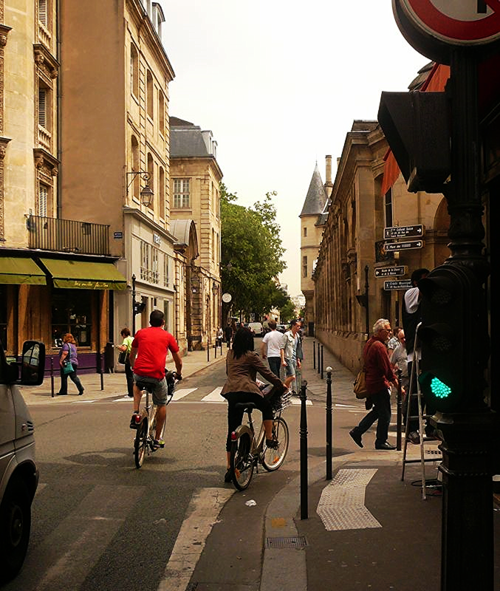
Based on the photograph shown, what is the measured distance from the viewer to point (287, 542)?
5.43 meters

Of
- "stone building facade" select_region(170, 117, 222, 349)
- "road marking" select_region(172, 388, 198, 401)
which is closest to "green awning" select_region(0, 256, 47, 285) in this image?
"road marking" select_region(172, 388, 198, 401)

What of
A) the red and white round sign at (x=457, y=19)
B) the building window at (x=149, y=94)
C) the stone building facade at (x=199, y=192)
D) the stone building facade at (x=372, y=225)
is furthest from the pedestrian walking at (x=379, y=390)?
→ the stone building facade at (x=199, y=192)

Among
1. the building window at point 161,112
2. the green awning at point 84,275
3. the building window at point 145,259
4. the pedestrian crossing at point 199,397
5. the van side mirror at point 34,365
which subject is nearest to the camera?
the van side mirror at point 34,365

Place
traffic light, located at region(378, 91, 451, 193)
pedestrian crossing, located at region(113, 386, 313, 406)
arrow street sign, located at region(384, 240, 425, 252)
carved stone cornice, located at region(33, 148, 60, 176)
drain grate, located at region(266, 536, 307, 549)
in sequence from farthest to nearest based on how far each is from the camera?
carved stone cornice, located at region(33, 148, 60, 176) < pedestrian crossing, located at region(113, 386, 313, 406) < arrow street sign, located at region(384, 240, 425, 252) < drain grate, located at region(266, 536, 307, 549) < traffic light, located at region(378, 91, 451, 193)

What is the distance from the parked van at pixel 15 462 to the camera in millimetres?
4656

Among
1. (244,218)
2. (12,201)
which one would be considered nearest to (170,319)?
(12,201)

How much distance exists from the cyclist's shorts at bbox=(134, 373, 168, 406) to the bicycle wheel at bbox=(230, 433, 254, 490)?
1818 millimetres

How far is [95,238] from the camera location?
27.0 m

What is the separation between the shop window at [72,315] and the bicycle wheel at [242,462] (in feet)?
61.3

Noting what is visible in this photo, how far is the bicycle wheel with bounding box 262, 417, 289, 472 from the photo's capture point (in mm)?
8422

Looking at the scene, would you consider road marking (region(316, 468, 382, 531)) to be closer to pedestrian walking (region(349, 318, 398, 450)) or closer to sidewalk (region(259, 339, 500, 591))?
sidewalk (region(259, 339, 500, 591))

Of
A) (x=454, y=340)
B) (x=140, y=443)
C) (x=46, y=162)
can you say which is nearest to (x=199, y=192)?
(x=46, y=162)

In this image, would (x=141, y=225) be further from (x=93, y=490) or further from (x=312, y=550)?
(x=312, y=550)

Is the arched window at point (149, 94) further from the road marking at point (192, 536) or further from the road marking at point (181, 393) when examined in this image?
the road marking at point (192, 536)
